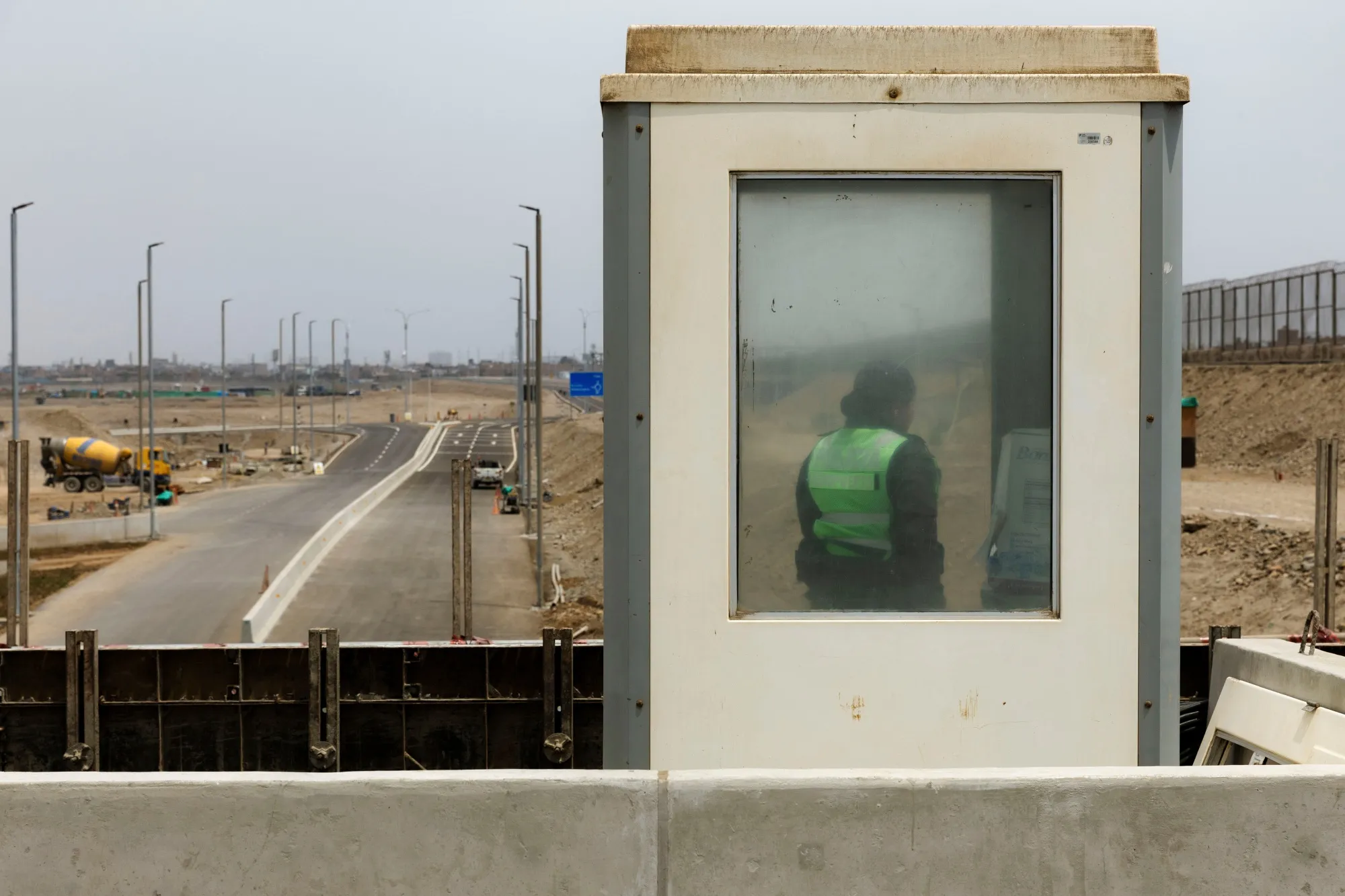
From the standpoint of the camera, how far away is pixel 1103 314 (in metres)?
4.47

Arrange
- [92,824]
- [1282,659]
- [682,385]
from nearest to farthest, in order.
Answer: [92,824] < [682,385] < [1282,659]

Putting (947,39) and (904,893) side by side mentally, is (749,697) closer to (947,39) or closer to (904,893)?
(904,893)

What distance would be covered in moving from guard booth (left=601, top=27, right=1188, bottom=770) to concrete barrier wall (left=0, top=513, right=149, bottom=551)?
42555 mm

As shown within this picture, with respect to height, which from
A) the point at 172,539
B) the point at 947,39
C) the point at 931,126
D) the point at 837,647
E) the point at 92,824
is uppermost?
the point at 947,39

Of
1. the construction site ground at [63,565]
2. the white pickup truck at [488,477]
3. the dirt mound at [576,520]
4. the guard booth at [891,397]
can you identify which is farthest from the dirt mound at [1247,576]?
the white pickup truck at [488,477]

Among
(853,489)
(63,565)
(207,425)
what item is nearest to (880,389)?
(853,489)

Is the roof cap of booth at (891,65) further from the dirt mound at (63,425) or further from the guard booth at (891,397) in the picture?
the dirt mound at (63,425)

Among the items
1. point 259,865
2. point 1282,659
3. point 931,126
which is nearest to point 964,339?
point 931,126

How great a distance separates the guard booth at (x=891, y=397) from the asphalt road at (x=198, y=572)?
17901 mm

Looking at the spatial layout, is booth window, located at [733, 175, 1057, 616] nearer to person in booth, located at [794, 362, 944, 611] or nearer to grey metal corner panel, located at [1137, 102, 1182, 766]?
person in booth, located at [794, 362, 944, 611]

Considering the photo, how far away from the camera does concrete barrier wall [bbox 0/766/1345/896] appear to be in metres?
3.53

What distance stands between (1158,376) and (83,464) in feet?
222

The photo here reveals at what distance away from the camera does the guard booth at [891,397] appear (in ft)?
14.5

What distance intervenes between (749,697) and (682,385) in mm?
1044
